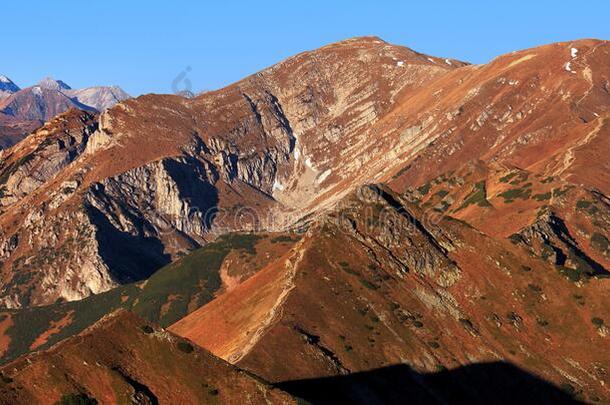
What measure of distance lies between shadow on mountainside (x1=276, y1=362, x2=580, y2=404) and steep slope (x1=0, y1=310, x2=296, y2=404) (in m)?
15.6

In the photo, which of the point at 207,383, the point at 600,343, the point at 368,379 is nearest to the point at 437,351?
the point at 368,379

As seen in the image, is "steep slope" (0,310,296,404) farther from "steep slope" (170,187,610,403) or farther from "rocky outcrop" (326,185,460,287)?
"rocky outcrop" (326,185,460,287)

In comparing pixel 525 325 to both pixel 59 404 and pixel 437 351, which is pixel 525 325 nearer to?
A: pixel 437 351

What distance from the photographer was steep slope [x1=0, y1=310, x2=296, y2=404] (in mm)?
84375

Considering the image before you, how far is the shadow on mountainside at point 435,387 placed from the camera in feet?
386

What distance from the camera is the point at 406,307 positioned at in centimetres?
15838

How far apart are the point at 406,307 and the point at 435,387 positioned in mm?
22082

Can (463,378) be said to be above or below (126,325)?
below

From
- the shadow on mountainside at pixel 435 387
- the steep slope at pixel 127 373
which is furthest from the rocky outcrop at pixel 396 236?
the steep slope at pixel 127 373

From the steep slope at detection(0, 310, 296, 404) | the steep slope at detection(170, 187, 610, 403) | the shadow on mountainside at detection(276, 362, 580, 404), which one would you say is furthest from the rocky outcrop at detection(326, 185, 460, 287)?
the steep slope at detection(0, 310, 296, 404)

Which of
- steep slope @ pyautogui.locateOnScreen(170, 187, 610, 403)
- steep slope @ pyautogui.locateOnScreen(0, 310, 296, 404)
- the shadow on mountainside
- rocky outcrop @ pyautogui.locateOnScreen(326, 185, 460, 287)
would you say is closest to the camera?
steep slope @ pyautogui.locateOnScreen(0, 310, 296, 404)

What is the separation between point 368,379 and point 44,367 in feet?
180

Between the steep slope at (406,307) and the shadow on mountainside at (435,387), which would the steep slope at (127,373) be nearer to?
the shadow on mountainside at (435,387)

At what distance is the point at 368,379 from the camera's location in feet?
422
